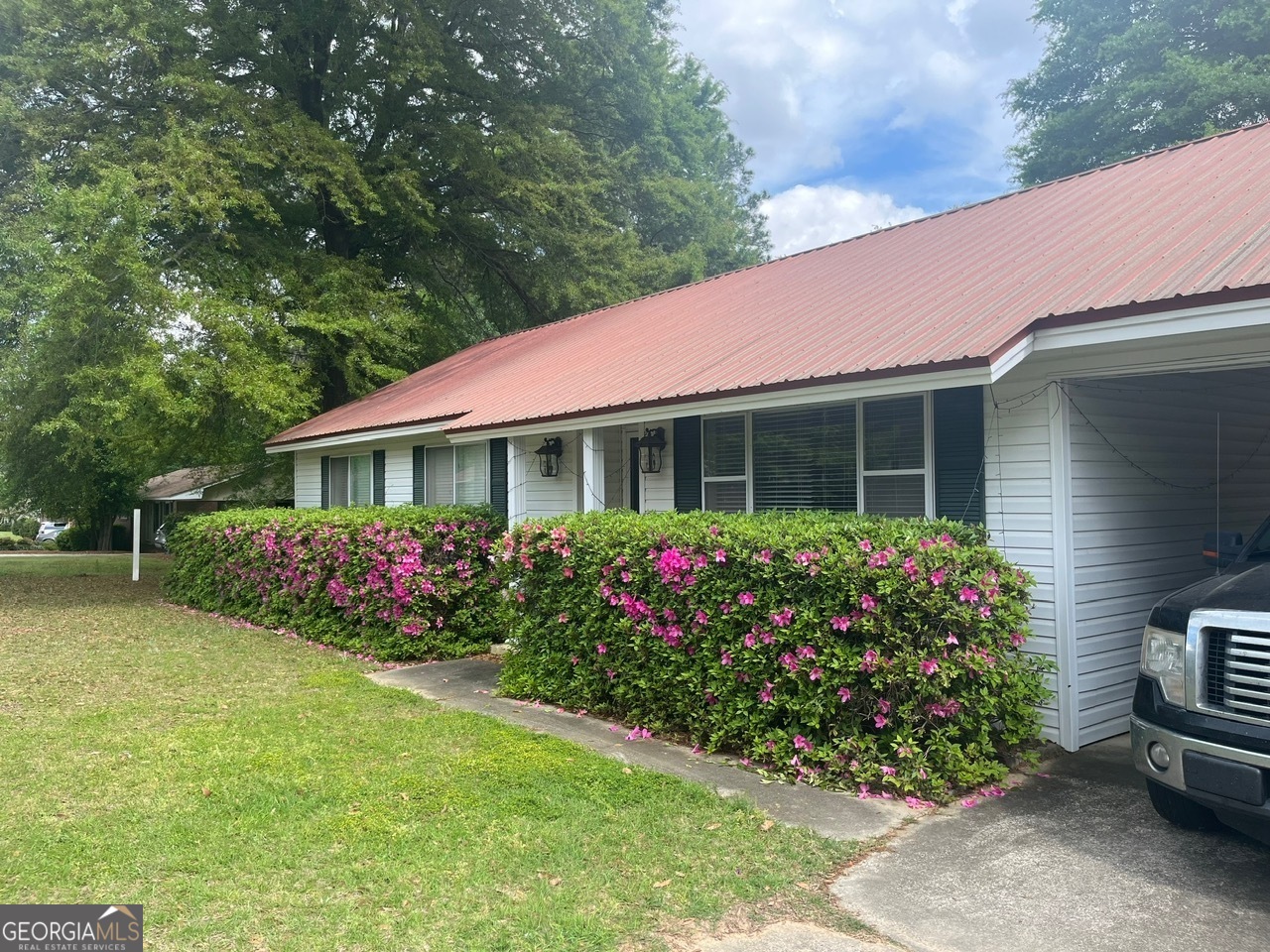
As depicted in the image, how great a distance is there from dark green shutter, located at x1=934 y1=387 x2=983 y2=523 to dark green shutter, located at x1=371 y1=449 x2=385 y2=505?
993 cm

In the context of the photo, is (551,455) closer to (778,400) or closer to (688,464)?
(688,464)

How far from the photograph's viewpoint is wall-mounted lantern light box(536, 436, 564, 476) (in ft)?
35.6

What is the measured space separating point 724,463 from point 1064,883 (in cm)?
542

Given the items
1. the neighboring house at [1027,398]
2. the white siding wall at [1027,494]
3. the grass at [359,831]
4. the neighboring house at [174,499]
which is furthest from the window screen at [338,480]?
the neighboring house at [174,499]

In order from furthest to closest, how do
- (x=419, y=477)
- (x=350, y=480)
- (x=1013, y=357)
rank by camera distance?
(x=350, y=480) → (x=419, y=477) → (x=1013, y=357)

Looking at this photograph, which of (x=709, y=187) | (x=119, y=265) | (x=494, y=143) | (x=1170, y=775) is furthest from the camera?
(x=709, y=187)

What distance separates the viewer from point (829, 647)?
5.41 metres

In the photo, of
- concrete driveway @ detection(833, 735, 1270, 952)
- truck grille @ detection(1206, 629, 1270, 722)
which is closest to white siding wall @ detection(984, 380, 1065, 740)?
concrete driveway @ detection(833, 735, 1270, 952)

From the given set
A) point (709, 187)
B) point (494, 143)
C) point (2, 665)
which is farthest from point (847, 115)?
point (2, 665)

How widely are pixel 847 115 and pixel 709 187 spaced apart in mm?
5296

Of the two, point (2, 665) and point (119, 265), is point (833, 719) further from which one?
point (119, 265)

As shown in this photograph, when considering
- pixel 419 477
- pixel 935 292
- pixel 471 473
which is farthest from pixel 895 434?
pixel 419 477

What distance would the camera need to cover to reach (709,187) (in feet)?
83.5

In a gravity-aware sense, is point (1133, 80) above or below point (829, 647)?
above
